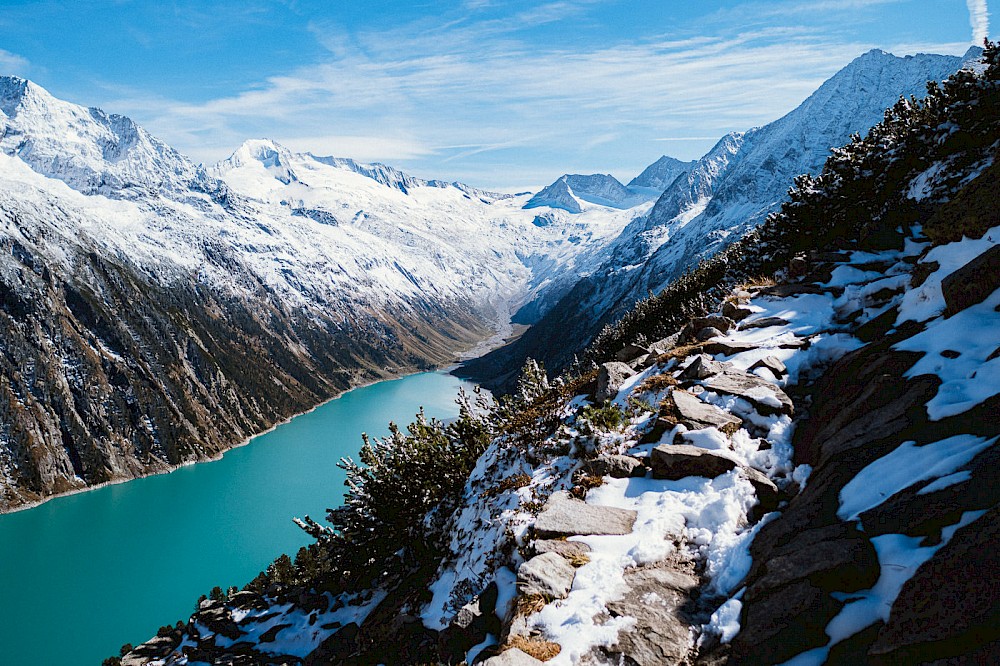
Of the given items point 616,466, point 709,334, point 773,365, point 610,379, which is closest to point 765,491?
point 616,466

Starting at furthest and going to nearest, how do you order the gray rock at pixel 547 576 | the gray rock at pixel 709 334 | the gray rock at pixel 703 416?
1. the gray rock at pixel 709 334
2. the gray rock at pixel 703 416
3. the gray rock at pixel 547 576

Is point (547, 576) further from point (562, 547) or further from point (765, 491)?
point (765, 491)

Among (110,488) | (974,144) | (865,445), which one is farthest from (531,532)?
(110,488)

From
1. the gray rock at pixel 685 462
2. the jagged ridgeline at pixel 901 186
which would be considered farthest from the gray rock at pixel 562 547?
the jagged ridgeline at pixel 901 186

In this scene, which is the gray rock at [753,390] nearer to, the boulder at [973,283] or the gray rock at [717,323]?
the boulder at [973,283]

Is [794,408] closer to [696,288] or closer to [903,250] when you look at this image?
[903,250]
